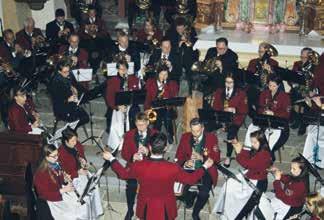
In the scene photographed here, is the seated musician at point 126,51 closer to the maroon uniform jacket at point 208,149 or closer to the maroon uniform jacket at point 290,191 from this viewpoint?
the maroon uniform jacket at point 208,149

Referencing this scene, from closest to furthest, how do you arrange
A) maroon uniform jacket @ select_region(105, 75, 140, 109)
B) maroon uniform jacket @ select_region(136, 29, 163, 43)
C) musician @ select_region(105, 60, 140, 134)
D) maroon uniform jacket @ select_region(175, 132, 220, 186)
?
maroon uniform jacket @ select_region(175, 132, 220, 186) < musician @ select_region(105, 60, 140, 134) < maroon uniform jacket @ select_region(105, 75, 140, 109) < maroon uniform jacket @ select_region(136, 29, 163, 43)

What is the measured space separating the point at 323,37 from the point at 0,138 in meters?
8.60

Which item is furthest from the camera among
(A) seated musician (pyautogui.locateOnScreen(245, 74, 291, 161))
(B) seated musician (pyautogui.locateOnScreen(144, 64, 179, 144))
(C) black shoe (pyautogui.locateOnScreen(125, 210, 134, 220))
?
(B) seated musician (pyautogui.locateOnScreen(144, 64, 179, 144))

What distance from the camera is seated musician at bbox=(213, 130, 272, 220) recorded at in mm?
9047

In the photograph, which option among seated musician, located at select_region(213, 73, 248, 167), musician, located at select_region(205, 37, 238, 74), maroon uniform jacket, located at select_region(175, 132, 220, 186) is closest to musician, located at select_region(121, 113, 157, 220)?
maroon uniform jacket, located at select_region(175, 132, 220, 186)

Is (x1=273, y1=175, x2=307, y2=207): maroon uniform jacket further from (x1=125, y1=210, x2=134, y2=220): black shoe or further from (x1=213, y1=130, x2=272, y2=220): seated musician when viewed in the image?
(x1=125, y1=210, x2=134, y2=220): black shoe

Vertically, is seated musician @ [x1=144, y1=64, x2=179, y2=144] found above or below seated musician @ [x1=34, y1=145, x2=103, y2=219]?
above

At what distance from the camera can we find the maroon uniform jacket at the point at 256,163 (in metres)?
9.06

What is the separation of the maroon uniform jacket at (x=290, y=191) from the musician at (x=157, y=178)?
132 centimetres

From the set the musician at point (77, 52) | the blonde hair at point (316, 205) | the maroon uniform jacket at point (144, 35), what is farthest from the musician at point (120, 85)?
the blonde hair at point (316, 205)

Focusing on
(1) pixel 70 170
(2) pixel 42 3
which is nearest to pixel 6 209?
(1) pixel 70 170

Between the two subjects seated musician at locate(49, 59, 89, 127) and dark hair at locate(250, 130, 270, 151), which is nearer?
dark hair at locate(250, 130, 270, 151)

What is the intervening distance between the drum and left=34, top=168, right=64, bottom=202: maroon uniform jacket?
320 centimetres

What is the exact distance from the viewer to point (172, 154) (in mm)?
11109
